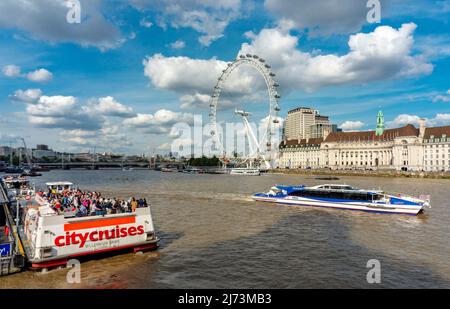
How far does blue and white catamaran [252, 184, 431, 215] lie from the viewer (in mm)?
33156

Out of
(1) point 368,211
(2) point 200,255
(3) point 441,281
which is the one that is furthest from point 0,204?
(1) point 368,211

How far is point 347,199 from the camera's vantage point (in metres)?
36.8

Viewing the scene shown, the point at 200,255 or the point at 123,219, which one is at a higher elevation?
the point at 123,219

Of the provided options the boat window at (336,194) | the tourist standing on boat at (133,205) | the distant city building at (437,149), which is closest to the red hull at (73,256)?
the tourist standing on boat at (133,205)

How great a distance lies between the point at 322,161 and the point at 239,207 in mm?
147603

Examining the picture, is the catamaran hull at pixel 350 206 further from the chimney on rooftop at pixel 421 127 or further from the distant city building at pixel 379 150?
the chimney on rooftop at pixel 421 127

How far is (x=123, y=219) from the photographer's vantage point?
16812 mm

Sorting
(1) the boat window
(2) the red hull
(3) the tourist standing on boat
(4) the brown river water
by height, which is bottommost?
(4) the brown river water

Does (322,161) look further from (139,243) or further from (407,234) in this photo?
(139,243)

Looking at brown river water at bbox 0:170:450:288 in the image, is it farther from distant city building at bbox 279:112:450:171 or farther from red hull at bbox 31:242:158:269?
distant city building at bbox 279:112:450:171

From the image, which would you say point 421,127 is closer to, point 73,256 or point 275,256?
point 275,256

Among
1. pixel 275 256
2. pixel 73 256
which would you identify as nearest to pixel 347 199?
pixel 275 256

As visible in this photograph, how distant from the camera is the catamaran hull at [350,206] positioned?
107 ft

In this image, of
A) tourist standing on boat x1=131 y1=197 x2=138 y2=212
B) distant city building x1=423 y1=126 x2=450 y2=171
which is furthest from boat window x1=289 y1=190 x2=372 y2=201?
distant city building x1=423 y1=126 x2=450 y2=171
